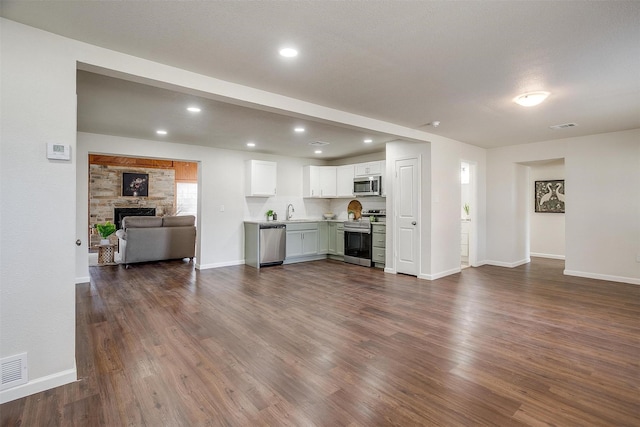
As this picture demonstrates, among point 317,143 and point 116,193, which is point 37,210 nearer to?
point 317,143

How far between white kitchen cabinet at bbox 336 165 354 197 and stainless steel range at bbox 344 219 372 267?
79 cm

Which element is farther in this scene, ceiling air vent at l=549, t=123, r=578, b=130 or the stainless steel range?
the stainless steel range

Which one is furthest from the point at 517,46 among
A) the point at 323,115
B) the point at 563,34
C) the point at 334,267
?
the point at 334,267

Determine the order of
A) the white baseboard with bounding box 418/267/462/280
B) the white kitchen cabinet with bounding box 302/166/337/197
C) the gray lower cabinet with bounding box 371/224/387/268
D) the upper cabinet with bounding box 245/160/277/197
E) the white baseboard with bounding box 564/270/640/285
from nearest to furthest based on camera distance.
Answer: the white baseboard with bounding box 564/270/640/285, the white baseboard with bounding box 418/267/462/280, the gray lower cabinet with bounding box 371/224/387/268, the upper cabinet with bounding box 245/160/277/197, the white kitchen cabinet with bounding box 302/166/337/197

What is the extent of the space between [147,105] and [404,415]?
158 inches

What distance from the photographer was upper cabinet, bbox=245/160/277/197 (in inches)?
265

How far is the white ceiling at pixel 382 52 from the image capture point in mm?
1942

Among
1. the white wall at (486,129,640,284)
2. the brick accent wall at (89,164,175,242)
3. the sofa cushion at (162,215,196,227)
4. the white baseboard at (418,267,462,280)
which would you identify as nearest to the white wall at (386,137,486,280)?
the white baseboard at (418,267,462,280)

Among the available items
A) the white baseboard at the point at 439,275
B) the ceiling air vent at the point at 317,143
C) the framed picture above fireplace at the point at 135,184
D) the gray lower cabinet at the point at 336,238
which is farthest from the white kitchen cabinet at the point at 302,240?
the framed picture above fireplace at the point at 135,184

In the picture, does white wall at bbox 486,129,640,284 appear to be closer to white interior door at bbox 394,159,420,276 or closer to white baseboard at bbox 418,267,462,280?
white baseboard at bbox 418,267,462,280

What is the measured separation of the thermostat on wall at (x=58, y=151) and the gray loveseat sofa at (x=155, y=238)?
4.69m

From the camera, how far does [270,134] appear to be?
5266mm

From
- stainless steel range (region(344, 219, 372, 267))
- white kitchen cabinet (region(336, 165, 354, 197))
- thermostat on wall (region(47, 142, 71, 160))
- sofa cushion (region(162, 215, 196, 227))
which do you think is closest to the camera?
thermostat on wall (region(47, 142, 71, 160))

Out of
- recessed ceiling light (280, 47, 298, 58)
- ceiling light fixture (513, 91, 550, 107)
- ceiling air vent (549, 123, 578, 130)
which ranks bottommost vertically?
ceiling light fixture (513, 91, 550, 107)
